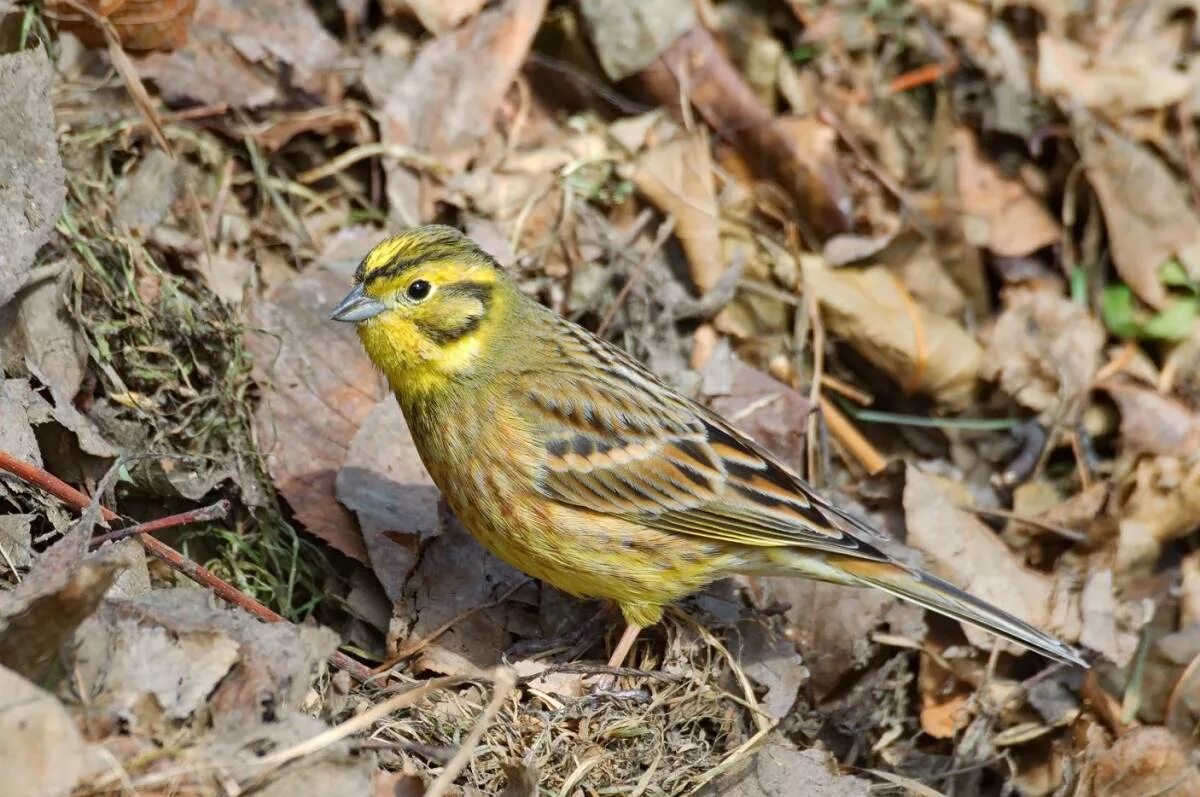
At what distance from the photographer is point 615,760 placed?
4527mm

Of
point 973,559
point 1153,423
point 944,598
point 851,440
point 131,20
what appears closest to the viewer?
point 944,598

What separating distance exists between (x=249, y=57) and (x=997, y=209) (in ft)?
12.3

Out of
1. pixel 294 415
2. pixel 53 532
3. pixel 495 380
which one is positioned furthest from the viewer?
pixel 294 415

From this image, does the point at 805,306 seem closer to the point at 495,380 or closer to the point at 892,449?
the point at 892,449

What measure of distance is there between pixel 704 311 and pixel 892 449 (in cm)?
114

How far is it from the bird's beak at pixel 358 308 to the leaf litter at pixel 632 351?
2.69 feet

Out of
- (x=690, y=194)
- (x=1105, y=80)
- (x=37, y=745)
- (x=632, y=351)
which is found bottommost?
(x=632, y=351)

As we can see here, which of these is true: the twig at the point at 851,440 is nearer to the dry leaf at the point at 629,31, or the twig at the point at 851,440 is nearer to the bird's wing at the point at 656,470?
the bird's wing at the point at 656,470

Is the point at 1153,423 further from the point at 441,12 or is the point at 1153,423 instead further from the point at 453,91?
the point at 441,12

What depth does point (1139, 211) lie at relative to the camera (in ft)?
22.7

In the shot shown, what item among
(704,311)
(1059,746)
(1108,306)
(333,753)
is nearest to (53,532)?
(333,753)

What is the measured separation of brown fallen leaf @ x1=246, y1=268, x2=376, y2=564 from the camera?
5.13 m

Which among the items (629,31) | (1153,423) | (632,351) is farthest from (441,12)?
(1153,423)

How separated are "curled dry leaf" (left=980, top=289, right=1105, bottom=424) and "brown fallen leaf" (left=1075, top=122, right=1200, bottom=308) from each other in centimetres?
37
